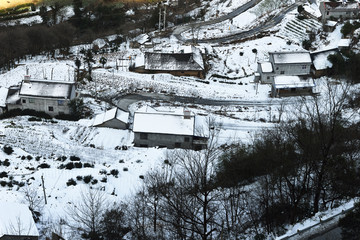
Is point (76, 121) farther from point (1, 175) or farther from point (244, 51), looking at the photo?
point (244, 51)

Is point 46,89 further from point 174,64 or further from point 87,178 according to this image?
point 174,64

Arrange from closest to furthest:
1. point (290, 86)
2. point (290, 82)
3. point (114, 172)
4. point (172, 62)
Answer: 1. point (114, 172)
2. point (290, 86)
3. point (290, 82)
4. point (172, 62)

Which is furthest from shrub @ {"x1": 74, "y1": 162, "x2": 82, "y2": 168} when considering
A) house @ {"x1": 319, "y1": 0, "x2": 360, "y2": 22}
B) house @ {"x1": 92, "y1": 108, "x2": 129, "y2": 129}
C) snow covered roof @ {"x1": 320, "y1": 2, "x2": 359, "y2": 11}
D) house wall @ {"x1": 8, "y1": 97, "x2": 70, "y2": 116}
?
snow covered roof @ {"x1": 320, "y1": 2, "x2": 359, "y2": 11}

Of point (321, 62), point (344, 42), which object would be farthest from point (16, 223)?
point (344, 42)

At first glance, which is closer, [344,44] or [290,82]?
[290,82]

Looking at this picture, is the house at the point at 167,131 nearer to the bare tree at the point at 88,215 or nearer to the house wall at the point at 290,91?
the bare tree at the point at 88,215

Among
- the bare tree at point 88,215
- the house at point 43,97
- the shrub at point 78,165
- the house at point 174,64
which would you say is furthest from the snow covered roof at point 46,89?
the bare tree at point 88,215

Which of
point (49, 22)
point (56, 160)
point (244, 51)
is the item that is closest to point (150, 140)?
point (56, 160)
